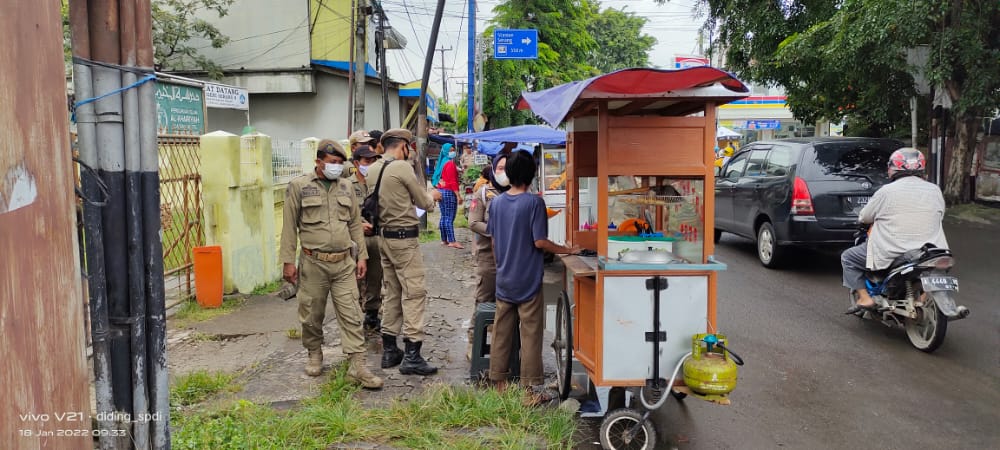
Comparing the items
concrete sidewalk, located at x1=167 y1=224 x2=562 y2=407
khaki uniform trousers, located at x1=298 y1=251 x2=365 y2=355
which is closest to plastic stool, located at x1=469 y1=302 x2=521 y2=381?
concrete sidewalk, located at x1=167 y1=224 x2=562 y2=407

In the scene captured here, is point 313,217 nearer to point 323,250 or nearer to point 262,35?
point 323,250

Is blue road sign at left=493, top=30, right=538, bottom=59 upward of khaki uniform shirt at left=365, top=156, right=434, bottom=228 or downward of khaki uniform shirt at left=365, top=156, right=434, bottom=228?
upward

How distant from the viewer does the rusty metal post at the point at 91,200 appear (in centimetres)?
265

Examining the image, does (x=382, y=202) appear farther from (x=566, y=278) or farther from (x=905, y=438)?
(x=905, y=438)

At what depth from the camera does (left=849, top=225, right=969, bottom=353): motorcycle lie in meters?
5.61

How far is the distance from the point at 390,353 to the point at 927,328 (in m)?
4.34

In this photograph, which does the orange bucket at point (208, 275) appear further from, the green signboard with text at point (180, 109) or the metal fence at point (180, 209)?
the green signboard with text at point (180, 109)

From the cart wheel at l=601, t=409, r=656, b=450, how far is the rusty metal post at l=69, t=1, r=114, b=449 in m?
2.46

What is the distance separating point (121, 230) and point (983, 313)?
7402 millimetres

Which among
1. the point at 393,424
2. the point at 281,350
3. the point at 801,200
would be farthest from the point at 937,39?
the point at 393,424

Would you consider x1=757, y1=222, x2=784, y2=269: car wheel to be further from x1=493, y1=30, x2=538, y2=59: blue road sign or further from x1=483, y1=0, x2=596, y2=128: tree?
x1=483, y1=0, x2=596, y2=128: tree

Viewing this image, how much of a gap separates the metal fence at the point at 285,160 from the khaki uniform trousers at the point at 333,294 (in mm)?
4446

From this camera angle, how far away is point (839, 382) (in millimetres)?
5277

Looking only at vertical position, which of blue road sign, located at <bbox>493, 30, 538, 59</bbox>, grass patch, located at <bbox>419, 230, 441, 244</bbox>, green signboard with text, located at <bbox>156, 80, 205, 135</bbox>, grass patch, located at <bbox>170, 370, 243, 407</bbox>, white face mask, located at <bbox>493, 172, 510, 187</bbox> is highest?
blue road sign, located at <bbox>493, 30, 538, 59</bbox>
